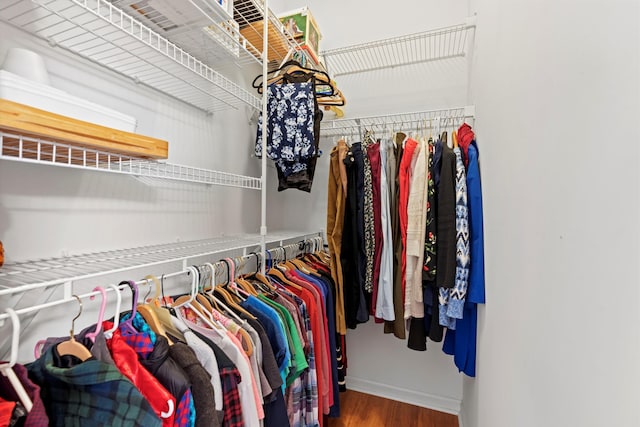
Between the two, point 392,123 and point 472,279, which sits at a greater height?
point 392,123

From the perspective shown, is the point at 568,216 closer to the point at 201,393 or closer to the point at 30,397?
the point at 201,393

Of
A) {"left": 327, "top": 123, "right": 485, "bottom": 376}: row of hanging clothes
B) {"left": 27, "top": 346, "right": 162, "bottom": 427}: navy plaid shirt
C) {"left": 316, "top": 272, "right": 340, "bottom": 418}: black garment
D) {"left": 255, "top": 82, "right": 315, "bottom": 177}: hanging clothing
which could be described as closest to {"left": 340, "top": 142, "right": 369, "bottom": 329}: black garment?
{"left": 327, "top": 123, "right": 485, "bottom": 376}: row of hanging clothes

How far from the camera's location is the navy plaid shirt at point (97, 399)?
0.52 metres

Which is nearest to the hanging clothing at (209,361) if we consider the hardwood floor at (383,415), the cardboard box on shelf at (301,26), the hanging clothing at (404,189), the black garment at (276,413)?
the black garment at (276,413)

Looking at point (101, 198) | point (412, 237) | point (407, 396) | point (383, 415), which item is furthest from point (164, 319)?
point (407, 396)

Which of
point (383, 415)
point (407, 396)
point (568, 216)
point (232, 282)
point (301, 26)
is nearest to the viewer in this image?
→ point (568, 216)

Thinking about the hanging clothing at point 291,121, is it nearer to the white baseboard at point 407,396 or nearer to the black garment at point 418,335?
the black garment at point 418,335

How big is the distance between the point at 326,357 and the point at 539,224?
3.37ft

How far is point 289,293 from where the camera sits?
47.3 inches

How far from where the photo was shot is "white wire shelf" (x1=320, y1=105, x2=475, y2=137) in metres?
1.70

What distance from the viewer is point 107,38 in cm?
94

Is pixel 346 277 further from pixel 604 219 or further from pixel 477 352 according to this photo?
pixel 604 219

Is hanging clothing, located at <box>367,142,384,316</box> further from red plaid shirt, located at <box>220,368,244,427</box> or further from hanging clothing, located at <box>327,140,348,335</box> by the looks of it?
red plaid shirt, located at <box>220,368,244,427</box>

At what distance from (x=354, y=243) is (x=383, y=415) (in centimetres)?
115
